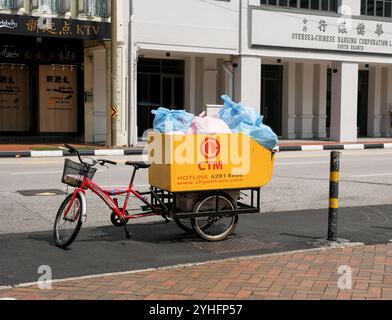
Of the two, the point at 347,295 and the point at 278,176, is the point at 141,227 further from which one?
the point at 278,176

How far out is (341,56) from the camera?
2638 centimetres

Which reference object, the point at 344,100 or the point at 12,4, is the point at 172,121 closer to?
the point at 12,4

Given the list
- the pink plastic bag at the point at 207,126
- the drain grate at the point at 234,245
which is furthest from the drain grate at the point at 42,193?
the pink plastic bag at the point at 207,126

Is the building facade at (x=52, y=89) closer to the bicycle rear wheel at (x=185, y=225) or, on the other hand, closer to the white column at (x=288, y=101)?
the white column at (x=288, y=101)

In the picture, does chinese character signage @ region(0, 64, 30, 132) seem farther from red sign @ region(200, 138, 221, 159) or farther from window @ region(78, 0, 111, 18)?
red sign @ region(200, 138, 221, 159)

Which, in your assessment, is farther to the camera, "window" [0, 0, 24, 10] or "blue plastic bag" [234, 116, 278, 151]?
"window" [0, 0, 24, 10]

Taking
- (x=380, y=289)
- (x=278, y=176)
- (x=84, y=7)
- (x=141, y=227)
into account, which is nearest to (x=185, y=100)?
(x=84, y=7)

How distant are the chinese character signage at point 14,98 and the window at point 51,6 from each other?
3089 millimetres

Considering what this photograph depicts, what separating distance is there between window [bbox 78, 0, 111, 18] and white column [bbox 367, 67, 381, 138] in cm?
1502

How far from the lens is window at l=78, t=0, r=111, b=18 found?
20.8m

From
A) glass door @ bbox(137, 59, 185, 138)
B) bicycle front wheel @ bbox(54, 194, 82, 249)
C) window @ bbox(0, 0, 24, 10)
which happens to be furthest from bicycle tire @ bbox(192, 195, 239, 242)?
glass door @ bbox(137, 59, 185, 138)

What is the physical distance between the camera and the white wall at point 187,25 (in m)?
22.0

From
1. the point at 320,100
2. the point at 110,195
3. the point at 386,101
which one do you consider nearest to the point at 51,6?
the point at 320,100

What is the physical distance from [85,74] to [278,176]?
11397 millimetres
